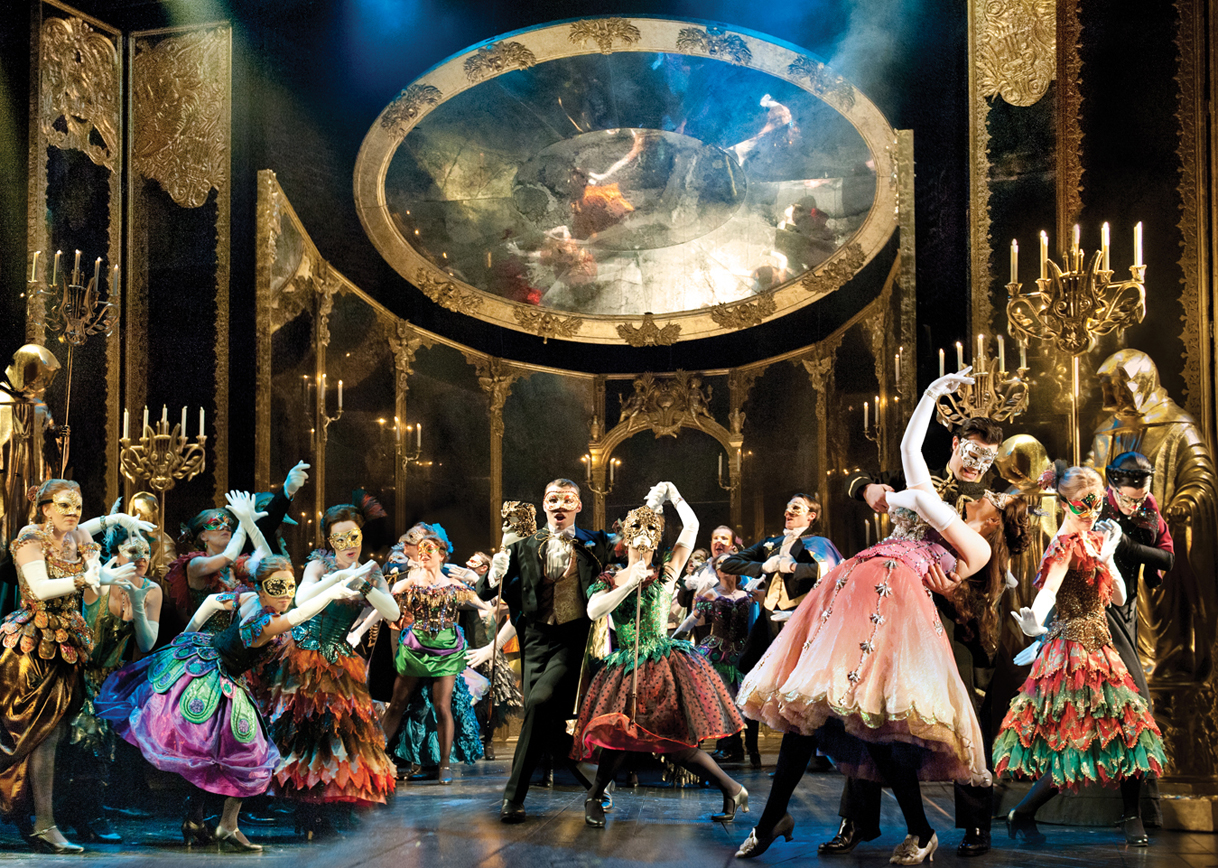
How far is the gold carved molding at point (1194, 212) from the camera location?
256 inches

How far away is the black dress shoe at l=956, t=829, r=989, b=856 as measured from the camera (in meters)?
4.31

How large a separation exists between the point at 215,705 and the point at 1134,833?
366 centimetres

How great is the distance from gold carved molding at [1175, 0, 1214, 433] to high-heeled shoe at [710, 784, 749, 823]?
3.26 metres

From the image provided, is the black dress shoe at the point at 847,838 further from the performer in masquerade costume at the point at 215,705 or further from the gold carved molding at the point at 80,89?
the gold carved molding at the point at 80,89

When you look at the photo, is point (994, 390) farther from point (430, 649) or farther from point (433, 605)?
point (430, 649)

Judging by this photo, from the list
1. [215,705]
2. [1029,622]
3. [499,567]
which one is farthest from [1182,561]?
[215,705]

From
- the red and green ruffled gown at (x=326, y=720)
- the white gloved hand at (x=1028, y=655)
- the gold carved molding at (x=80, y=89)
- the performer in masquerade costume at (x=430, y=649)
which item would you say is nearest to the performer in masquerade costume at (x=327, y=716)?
the red and green ruffled gown at (x=326, y=720)

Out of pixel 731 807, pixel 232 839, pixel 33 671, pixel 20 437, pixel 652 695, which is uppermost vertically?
pixel 20 437

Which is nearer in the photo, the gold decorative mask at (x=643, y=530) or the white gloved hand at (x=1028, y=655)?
the white gloved hand at (x=1028, y=655)

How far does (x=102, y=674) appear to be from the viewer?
546cm

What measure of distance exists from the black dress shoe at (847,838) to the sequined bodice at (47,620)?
307 cm

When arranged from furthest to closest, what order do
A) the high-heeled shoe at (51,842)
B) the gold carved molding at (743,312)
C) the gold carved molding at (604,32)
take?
the gold carved molding at (743,312), the gold carved molding at (604,32), the high-heeled shoe at (51,842)

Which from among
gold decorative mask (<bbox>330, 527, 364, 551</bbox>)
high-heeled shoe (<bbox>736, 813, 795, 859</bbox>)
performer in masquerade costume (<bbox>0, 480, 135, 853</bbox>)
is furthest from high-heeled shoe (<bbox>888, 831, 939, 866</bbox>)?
performer in masquerade costume (<bbox>0, 480, 135, 853</bbox>)

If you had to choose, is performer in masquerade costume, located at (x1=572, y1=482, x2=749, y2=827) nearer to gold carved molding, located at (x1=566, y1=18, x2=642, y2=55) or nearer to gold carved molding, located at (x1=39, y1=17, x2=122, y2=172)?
gold carved molding, located at (x1=39, y1=17, x2=122, y2=172)
